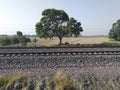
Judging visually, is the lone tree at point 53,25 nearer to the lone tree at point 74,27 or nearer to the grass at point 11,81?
the lone tree at point 74,27

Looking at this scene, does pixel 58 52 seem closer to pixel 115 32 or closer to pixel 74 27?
pixel 74 27

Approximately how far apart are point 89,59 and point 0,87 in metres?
8.60

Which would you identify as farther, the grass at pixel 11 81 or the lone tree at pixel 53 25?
the lone tree at pixel 53 25

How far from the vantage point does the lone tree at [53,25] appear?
5484 centimetres

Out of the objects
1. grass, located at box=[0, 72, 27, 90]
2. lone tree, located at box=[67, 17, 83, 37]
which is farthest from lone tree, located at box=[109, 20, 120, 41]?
grass, located at box=[0, 72, 27, 90]

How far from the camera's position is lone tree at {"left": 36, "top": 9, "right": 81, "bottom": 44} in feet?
180

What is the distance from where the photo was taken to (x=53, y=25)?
5559 cm

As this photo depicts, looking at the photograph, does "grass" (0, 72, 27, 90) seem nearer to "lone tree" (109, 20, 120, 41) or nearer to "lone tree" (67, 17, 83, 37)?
"lone tree" (67, 17, 83, 37)

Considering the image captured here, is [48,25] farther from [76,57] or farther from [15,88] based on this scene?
[15,88]

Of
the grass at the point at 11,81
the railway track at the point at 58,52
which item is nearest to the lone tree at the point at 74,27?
the railway track at the point at 58,52

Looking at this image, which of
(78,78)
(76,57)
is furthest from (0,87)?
(76,57)

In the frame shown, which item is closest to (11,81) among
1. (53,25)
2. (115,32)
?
(53,25)

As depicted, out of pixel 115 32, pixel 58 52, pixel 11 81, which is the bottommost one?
pixel 11 81

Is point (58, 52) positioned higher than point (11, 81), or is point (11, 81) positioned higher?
point (58, 52)
